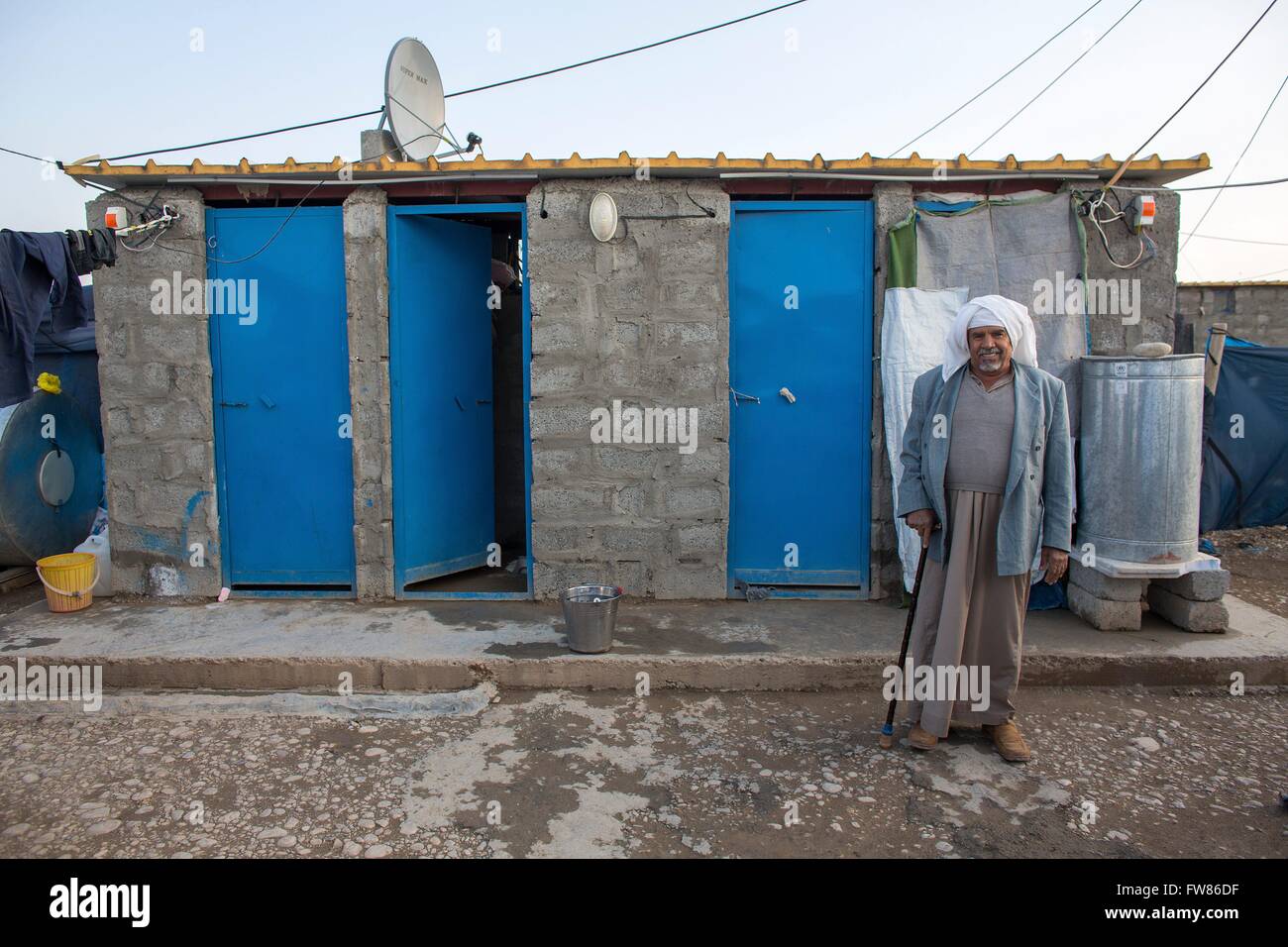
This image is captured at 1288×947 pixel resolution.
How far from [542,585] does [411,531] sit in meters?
1.06

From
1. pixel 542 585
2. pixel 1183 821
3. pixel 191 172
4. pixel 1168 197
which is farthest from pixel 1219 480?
pixel 191 172

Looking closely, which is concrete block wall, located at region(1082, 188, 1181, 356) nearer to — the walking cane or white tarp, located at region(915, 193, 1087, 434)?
white tarp, located at region(915, 193, 1087, 434)

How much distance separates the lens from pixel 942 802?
3543mm

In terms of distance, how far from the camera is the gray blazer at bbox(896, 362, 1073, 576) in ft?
12.4

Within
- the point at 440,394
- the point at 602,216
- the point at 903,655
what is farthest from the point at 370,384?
the point at 903,655

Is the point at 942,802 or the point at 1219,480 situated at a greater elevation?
the point at 1219,480

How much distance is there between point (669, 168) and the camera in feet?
18.1

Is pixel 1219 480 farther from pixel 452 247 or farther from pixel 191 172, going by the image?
pixel 191 172

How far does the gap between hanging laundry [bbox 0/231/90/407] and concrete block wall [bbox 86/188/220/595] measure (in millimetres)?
639

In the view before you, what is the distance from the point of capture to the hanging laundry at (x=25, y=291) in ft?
15.9

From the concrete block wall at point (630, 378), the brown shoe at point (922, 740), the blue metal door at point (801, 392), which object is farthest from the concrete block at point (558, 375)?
the brown shoe at point (922, 740)

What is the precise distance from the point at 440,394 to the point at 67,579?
2.75 m

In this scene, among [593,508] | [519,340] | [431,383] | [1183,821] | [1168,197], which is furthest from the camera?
[519,340]

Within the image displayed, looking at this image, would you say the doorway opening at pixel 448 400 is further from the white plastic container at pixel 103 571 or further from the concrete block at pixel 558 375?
the white plastic container at pixel 103 571
